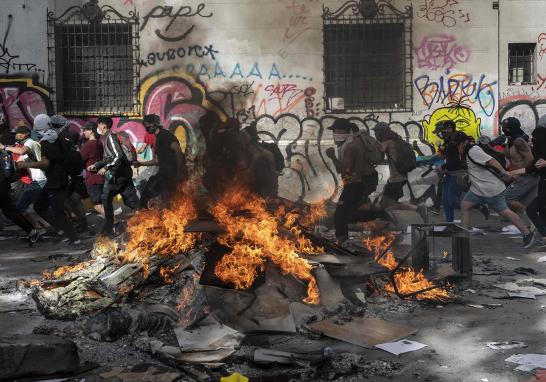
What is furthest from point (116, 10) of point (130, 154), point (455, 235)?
point (455, 235)

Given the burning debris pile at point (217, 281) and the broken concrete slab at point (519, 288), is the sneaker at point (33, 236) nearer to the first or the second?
the burning debris pile at point (217, 281)

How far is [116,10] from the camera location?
1395cm

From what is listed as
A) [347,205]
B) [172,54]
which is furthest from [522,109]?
[172,54]

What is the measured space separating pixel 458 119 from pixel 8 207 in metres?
9.25

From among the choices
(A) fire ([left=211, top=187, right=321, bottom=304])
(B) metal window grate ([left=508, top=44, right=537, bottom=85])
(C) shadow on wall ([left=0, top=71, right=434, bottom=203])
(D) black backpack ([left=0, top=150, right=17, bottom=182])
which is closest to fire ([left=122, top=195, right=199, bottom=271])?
(A) fire ([left=211, top=187, right=321, bottom=304])

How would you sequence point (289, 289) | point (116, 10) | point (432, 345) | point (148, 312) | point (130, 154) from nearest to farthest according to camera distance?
point (432, 345) < point (148, 312) < point (289, 289) < point (130, 154) < point (116, 10)

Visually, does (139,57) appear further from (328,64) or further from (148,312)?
(148,312)

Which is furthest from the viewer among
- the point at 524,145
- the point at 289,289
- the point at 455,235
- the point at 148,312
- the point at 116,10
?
the point at 116,10

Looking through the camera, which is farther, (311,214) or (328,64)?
(328,64)

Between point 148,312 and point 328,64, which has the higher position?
point 328,64

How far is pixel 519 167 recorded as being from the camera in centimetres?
982

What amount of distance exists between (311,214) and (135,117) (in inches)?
229

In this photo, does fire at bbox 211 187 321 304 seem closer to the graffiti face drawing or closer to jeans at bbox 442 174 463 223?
jeans at bbox 442 174 463 223

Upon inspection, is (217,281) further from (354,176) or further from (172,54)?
(172,54)
